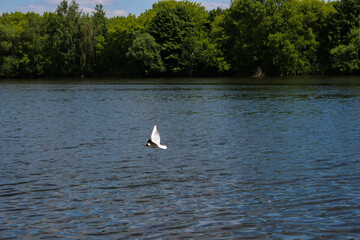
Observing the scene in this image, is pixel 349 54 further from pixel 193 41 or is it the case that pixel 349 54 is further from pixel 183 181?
pixel 183 181

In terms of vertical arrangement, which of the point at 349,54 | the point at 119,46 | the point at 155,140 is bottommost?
the point at 155,140

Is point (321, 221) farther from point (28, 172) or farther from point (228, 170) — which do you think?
point (28, 172)

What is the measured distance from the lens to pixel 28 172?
18.2m

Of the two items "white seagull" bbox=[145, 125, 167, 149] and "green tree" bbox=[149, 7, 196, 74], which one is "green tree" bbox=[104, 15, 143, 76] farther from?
"white seagull" bbox=[145, 125, 167, 149]

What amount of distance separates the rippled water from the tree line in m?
87.3

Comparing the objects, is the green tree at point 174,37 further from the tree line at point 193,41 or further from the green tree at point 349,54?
the green tree at point 349,54

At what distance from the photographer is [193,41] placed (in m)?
133

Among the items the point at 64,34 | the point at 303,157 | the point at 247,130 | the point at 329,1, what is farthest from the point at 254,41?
the point at 303,157

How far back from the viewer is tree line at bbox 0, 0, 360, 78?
118 m

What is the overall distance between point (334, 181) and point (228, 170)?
3795 millimetres

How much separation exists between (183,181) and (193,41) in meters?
118

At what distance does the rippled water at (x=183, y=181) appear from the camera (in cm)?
1181

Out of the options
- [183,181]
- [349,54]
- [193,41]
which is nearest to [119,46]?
[193,41]

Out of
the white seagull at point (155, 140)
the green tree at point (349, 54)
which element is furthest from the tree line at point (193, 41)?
the white seagull at point (155, 140)
